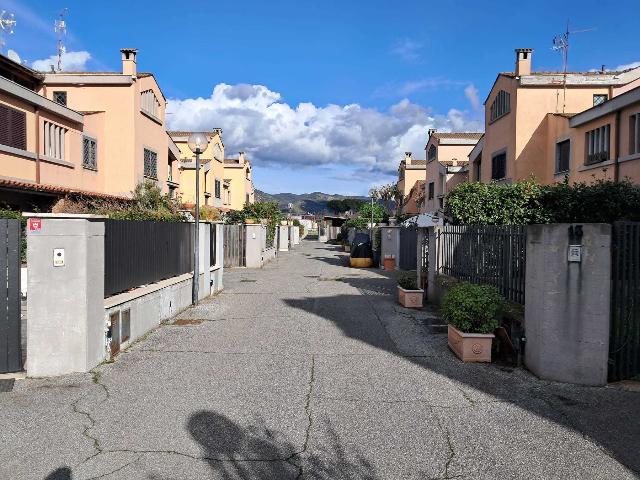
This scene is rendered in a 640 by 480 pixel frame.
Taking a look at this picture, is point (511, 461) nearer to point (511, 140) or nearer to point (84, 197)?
point (84, 197)

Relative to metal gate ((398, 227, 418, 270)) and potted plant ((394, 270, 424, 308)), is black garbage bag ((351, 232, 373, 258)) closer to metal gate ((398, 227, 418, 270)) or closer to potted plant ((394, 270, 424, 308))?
metal gate ((398, 227, 418, 270))

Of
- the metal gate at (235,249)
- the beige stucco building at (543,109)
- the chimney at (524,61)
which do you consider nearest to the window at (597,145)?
the beige stucco building at (543,109)

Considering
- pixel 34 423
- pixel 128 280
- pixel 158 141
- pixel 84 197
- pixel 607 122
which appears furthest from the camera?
pixel 158 141

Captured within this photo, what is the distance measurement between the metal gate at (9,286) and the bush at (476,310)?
5.99m

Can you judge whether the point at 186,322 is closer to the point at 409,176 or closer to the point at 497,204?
the point at 497,204

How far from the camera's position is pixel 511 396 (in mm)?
5621

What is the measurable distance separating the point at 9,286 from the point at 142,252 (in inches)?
125

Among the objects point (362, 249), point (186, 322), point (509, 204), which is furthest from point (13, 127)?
point (509, 204)

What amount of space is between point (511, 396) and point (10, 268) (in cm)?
621

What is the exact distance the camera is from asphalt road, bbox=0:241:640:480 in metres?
3.90

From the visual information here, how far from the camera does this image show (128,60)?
1000 inches

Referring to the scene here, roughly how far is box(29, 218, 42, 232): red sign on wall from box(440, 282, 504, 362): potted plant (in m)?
5.86

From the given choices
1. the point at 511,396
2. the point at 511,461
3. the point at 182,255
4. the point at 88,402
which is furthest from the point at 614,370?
the point at 182,255

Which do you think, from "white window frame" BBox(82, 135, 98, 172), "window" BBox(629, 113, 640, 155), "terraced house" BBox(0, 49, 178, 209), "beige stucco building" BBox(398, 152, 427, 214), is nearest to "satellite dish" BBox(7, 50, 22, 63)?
"terraced house" BBox(0, 49, 178, 209)
